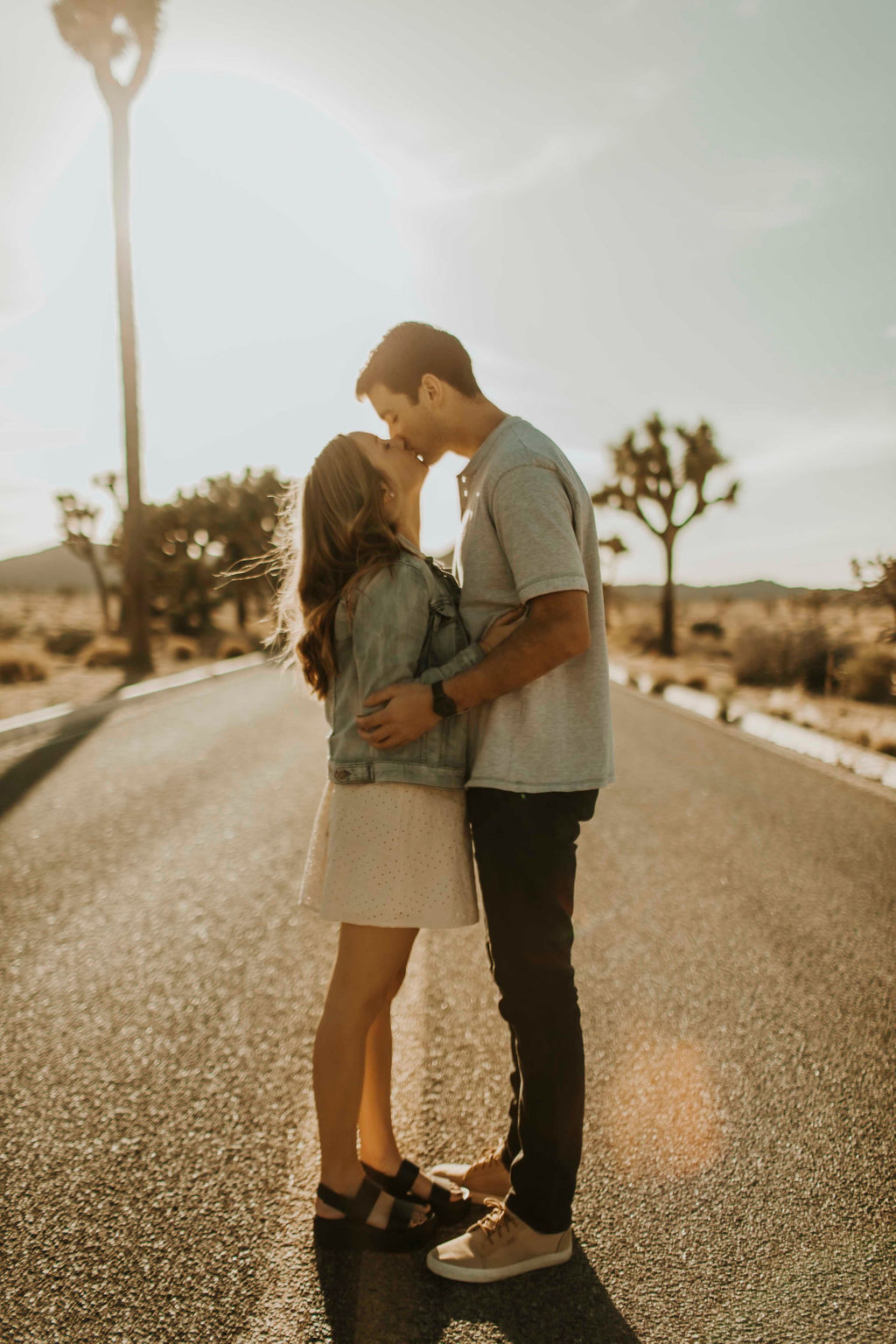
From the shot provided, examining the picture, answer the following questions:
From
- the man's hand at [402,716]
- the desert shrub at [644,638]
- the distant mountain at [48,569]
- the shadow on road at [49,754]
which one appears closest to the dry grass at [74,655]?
the man's hand at [402,716]

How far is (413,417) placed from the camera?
2.14 m

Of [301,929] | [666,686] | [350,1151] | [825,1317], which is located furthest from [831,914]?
[666,686]

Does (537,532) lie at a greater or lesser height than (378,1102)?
greater

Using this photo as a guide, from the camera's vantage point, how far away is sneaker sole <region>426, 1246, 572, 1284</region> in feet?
6.61

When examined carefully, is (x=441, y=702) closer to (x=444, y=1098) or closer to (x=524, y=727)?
(x=524, y=727)

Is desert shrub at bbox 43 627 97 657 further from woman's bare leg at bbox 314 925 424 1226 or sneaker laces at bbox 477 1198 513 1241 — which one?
sneaker laces at bbox 477 1198 513 1241

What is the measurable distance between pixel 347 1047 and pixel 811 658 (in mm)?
20307

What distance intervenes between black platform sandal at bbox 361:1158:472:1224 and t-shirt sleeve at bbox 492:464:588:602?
1426 mm

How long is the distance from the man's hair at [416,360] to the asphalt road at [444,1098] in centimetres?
198

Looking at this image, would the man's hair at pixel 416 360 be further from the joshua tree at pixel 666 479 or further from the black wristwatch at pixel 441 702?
the joshua tree at pixel 666 479

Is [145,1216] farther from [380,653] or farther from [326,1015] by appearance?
[380,653]

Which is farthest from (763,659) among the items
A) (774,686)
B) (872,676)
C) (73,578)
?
(73,578)

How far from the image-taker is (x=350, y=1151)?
2.14 meters

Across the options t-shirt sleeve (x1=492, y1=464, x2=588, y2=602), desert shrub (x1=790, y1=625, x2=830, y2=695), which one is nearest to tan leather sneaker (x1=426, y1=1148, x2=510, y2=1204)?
t-shirt sleeve (x1=492, y1=464, x2=588, y2=602)
